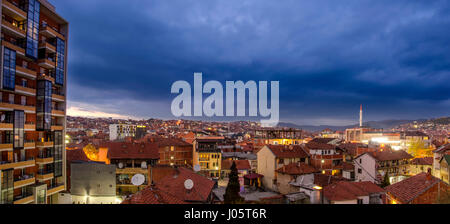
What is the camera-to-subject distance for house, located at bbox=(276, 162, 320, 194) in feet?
98.4

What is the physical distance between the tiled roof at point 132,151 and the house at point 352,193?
72.6 feet

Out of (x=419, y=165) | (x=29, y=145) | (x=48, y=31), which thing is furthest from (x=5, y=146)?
(x=419, y=165)

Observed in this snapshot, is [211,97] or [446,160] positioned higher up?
[211,97]

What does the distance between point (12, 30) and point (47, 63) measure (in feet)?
15.8

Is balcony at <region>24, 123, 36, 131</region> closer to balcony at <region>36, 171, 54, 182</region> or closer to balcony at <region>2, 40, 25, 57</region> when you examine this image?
balcony at <region>36, 171, 54, 182</region>

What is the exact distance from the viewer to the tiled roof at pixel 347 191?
19562mm

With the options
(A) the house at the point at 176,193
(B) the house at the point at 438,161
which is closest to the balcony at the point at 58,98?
(A) the house at the point at 176,193

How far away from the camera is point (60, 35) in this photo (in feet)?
88.2

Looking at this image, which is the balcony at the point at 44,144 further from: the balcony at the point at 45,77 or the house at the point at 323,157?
the house at the point at 323,157

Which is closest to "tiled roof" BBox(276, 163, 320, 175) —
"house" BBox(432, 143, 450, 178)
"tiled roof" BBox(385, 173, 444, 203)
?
"tiled roof" BBox(385, 173, 444, 203)

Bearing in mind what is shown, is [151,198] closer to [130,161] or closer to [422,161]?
[130,161]
